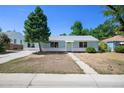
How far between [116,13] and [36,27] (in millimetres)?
19323

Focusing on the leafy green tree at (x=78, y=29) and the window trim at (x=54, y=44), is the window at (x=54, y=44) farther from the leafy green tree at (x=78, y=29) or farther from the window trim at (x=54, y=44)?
the leafy green tree at (x=78, y=29)

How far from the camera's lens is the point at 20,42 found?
51.5 m

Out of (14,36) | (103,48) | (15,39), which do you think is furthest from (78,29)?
(103,48)

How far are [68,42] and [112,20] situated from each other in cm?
2365

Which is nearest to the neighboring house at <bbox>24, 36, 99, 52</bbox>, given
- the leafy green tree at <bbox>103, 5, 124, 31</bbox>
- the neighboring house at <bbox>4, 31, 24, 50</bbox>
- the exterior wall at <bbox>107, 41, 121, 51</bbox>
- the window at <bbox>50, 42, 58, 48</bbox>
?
the window at <bbox>50, 42, 58, 48</bbox>

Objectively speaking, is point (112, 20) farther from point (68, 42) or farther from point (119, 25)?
point (68, 42)

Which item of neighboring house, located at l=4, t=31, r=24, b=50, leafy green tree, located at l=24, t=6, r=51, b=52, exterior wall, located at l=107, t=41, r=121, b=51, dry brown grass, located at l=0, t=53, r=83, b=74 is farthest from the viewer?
neighboring house, located at l=4, t=31, r=24, b=50

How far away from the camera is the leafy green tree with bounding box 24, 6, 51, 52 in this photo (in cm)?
3112

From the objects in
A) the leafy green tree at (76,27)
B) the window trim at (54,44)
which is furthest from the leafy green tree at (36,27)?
the leafy green tree at (76,27)

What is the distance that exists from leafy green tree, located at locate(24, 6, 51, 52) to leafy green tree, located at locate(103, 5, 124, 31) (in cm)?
1776

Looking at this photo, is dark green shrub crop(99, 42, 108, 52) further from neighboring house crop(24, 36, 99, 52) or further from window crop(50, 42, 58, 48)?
window crop(50, 42, 58, 48)
